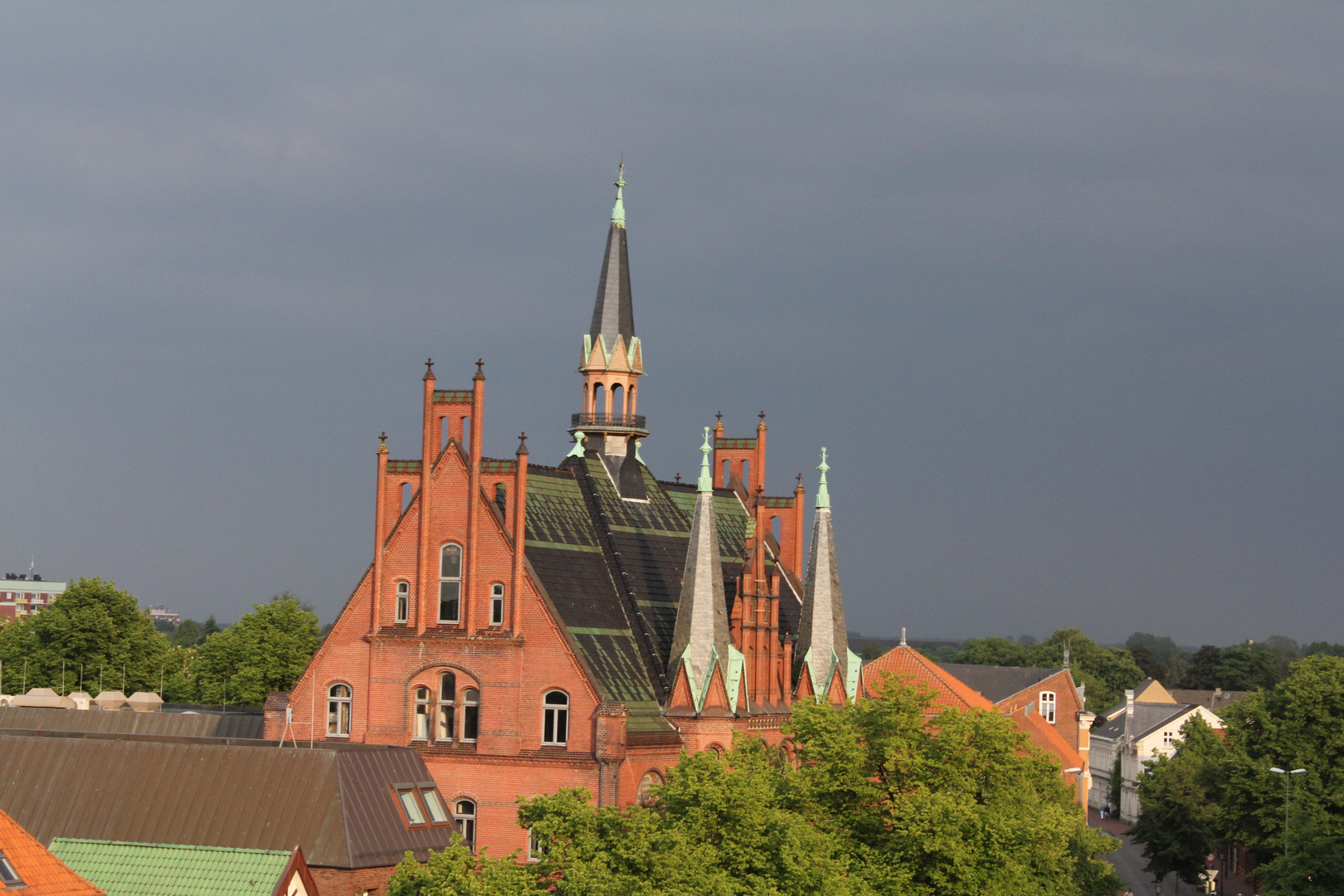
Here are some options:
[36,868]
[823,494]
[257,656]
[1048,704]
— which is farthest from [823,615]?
[1048,704]

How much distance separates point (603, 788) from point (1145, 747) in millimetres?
129157

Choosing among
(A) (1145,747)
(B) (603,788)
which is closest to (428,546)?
(B) (603,788)

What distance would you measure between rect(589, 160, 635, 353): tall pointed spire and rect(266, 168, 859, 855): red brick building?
7.27 metres

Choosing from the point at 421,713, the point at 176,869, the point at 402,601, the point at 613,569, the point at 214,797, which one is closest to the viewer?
the point at 176,869

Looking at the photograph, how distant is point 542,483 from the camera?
69.5 meters

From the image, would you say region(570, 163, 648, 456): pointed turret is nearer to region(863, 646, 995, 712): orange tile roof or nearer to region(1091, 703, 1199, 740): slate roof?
region(863, 646, 995, 712): orange tile roof

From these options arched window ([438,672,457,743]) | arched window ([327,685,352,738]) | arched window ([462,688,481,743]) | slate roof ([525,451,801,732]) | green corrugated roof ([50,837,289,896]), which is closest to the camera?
green corrugated roof ([50,837,289,896])

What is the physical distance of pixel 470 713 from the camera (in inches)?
2520

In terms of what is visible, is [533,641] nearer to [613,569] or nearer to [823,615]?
[613,569]

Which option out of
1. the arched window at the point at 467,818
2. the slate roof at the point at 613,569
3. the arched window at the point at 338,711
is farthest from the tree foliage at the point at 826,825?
the arched window at the point at 338,711

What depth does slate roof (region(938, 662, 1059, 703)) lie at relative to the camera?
161750mm

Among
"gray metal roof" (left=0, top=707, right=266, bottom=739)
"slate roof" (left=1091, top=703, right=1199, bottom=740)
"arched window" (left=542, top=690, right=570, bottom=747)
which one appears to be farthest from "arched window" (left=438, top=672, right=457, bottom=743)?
"slate roof" (left=1091, top=703, right=1199, bottom=740)

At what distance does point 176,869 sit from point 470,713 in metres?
15.8

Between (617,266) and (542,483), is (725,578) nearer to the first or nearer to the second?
(542,483)
